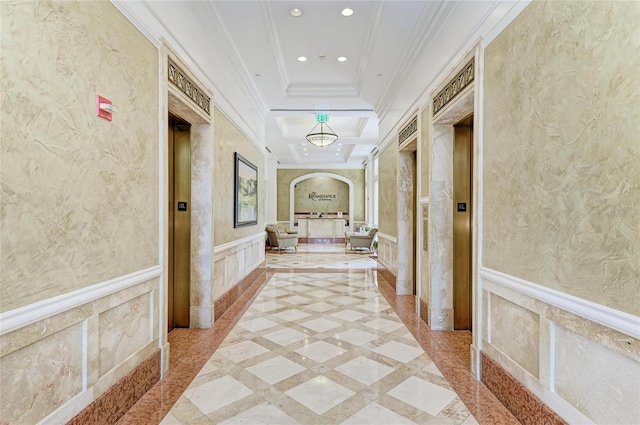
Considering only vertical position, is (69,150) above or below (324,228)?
above

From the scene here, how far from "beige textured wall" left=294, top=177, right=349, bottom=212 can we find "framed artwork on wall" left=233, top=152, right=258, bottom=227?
1227 centimetres

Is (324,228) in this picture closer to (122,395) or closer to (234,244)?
(234,244)

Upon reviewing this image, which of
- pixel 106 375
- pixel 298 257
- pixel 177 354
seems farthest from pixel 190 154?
pixel 298 257

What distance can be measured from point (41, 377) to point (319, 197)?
17.5 meters

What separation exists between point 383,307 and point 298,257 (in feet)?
20.0

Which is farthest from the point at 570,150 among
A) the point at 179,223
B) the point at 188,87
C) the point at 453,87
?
the point at 179,223

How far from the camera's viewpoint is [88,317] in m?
1.97

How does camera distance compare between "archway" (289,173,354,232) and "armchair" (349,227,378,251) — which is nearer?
"armchair" (349,227,378,251)

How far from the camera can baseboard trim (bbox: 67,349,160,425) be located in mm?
1990

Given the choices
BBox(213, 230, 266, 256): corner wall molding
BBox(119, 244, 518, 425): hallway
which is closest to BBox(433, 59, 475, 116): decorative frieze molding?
BBox(119, 244, 518, 425): hallway

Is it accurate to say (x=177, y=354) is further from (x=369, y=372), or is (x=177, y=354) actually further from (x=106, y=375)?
(x=369, y=372)

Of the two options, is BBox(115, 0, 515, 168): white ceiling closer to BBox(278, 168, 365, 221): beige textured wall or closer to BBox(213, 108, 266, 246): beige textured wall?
BBox(213, 108, 266, 246): beige textured wall

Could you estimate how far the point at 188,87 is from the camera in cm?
342

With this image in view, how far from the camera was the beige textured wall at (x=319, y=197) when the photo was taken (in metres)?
19.0
